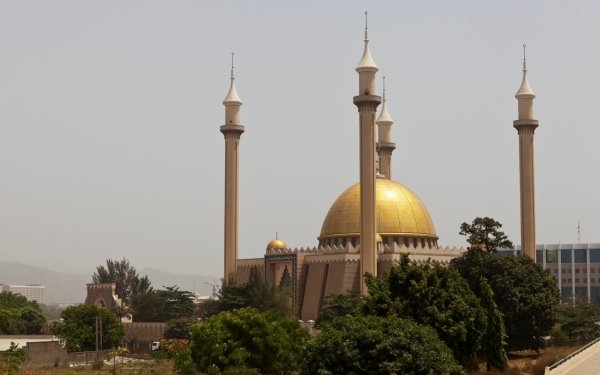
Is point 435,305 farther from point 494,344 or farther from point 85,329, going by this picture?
point 85,329

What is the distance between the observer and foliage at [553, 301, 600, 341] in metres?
62.7

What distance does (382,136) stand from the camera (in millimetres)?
87250

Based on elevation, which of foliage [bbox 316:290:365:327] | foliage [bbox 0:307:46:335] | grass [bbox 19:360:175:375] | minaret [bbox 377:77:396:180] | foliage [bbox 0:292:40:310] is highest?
minaret [bbox 377:77:396:180]

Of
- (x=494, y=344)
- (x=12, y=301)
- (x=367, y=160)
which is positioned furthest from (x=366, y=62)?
(x=12, y=301)

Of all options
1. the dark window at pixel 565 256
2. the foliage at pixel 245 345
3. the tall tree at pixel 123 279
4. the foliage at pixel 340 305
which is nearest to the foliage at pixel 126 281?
the tall tree at pixel 123 279

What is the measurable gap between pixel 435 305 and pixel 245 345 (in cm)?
1087

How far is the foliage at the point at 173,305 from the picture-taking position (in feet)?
276

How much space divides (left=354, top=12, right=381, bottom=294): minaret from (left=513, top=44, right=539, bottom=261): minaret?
11157mm

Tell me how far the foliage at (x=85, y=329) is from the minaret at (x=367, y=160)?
648 inches

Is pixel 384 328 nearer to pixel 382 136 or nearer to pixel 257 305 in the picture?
pixel 257 305

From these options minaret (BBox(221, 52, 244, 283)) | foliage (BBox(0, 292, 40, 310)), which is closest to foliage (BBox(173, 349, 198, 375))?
minaret (BBox(221, 52, 244, 283))

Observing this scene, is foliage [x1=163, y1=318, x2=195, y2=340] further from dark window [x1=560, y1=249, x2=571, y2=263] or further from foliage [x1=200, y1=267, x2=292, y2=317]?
dark window [x1=560, y1=249, x2=571, y2=263]

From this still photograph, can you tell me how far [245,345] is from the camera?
4644cm

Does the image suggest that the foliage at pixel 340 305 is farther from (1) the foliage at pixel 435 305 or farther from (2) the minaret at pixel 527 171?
(1) the foliage at pixel 435 305
